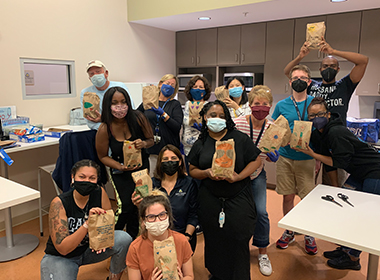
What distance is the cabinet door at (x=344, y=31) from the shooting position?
13.2ft

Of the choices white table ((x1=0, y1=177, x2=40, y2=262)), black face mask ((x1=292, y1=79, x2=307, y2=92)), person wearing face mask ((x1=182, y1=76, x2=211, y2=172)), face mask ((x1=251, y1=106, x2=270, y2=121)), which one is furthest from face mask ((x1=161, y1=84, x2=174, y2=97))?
white table ((x1=0, y1=177, x2=40, y2=262))

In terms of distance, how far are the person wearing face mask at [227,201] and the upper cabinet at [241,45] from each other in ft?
10.3

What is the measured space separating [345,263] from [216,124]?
1646 millimetres

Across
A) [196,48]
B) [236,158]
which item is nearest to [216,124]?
[236,158]

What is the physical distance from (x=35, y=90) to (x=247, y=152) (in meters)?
2.86

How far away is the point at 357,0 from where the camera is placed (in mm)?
3514

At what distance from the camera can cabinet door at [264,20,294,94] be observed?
453cm

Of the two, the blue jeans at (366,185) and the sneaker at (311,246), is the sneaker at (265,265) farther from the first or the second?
the blue jeans at (366,185)

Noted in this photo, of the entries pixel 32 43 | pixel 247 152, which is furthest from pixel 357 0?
pixel 32 43

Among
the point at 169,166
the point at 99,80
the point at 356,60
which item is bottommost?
the point at 169,166

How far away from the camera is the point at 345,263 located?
8.18 ft

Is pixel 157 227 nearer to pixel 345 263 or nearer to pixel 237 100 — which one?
pixel 237 100

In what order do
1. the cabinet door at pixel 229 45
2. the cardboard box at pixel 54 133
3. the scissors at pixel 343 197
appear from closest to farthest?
1. the scissors at pixel 343 197
2. the cardboard box at pixel 54 133
3. the cabinet door at pixel 229 45

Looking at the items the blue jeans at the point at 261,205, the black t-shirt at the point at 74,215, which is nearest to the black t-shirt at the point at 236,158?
the blue jeans at the point at 261,205
